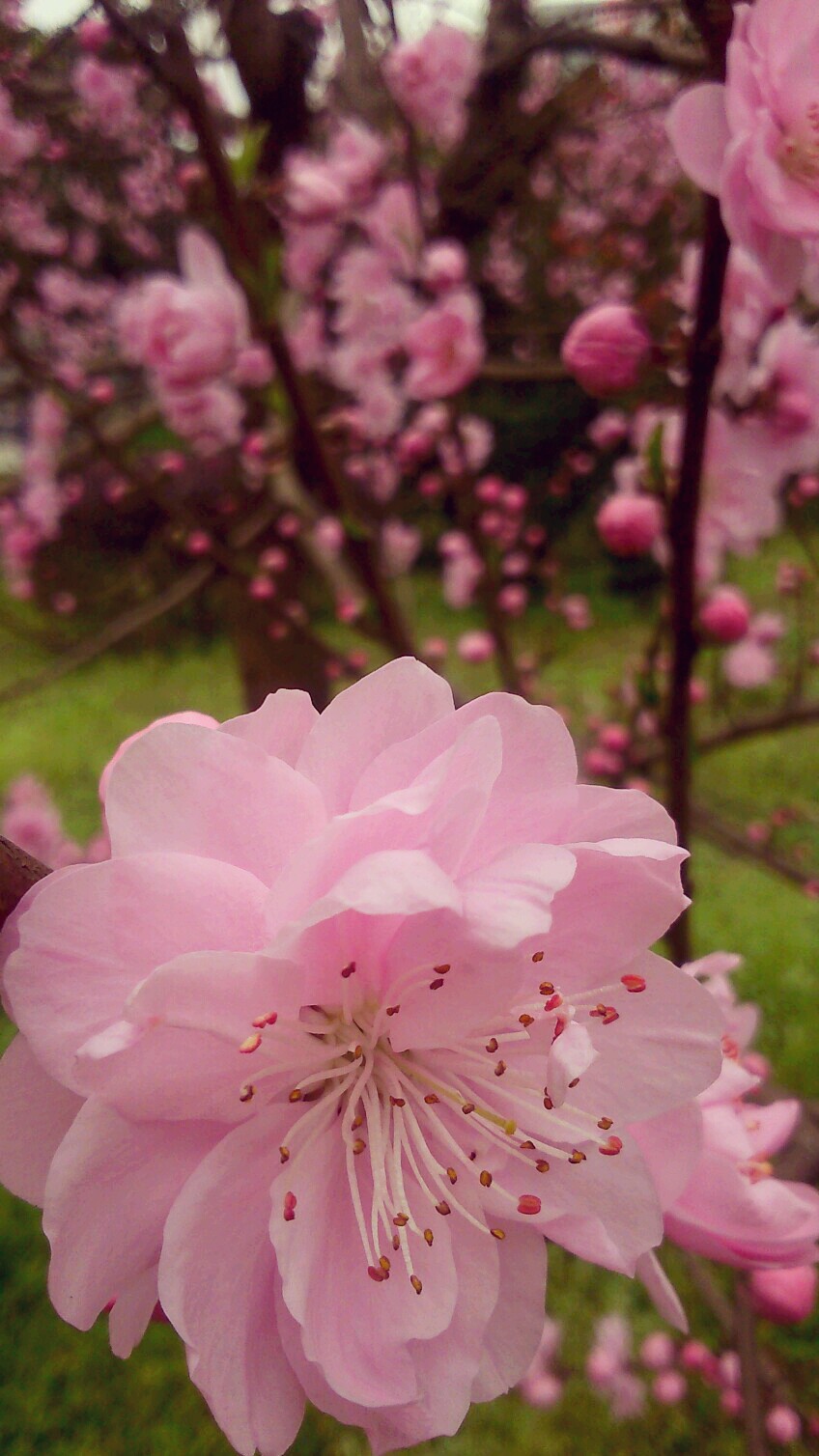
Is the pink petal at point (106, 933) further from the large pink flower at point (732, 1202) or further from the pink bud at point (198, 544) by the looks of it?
the pink bud at point (198, 544)

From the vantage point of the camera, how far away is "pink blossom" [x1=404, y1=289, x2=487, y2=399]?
5.94 feet

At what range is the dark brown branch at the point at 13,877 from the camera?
0.41m

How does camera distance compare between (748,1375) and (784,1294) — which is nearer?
(784,1294)

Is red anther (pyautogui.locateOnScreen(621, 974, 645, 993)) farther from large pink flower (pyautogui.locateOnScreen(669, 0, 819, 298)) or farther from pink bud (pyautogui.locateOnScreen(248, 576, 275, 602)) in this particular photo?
pink bud (pyautogui.locateOnScreen(248, 576, 275, 602))

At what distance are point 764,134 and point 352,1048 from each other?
58 centimetres

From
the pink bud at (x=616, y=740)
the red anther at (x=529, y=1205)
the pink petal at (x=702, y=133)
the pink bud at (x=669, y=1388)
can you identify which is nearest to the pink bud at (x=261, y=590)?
the pink bud at (x=616, y=740)

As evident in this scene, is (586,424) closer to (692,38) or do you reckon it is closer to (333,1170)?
(692,38)

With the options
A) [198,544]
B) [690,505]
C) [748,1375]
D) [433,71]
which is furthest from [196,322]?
[433,71]

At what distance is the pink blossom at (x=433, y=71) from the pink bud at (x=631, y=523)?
1.57m

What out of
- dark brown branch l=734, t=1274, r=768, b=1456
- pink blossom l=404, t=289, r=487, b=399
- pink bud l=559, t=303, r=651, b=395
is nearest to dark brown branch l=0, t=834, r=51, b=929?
pink bud l=559, t=303, r=651, b=395

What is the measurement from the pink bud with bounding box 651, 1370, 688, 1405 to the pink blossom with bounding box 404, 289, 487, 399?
195 cm

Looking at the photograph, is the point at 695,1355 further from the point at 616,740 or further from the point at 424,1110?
the point at 424,1110

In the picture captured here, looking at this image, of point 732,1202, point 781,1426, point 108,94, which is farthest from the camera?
point 108,94

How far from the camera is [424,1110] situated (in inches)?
18.8
